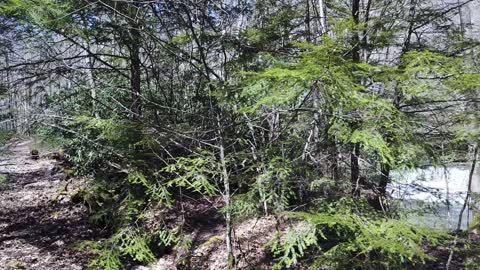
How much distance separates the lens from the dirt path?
4945 mm

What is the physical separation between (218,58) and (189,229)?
9.37 ft

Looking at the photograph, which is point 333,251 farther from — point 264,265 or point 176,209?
point 176,209

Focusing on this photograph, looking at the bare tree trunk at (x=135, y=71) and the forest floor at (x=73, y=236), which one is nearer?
the forest floor at (x=73, y=236)

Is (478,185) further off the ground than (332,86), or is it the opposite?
(332,86)

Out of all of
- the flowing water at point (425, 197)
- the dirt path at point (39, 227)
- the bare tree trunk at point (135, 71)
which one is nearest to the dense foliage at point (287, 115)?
the bare tree trunk at point (135, 71)

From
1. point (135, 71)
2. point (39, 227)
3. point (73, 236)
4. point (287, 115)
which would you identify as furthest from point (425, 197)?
point (39, 227)

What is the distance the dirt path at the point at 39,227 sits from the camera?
16.2 feet

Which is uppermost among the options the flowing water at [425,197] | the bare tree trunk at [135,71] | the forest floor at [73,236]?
the bare tree trunk at [135,71]

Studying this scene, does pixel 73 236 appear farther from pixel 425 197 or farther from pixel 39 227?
pixel 425 197

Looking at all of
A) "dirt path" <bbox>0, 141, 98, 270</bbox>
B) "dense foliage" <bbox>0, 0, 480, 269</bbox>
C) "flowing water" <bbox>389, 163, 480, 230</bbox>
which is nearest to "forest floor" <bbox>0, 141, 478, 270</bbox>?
"dirt path" <bbox>0, 141, 98, 270</bbox>

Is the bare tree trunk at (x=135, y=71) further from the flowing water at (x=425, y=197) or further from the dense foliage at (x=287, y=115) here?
the flowing water at (x=425, y=197)

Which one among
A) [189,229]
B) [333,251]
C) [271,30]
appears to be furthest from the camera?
[189,229]

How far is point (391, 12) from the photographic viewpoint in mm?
4660

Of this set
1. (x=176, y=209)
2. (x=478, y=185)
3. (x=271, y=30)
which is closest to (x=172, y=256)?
(x=176, y=209)
